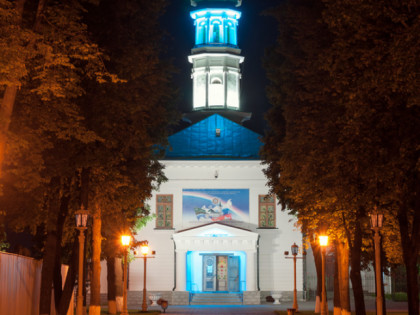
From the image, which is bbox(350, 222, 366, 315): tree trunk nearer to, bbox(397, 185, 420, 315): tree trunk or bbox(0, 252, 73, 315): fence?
bbox(397, 185, 420, 315): tree trunk

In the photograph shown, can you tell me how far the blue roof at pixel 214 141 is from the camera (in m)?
64.4

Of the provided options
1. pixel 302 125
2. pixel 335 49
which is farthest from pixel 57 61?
pixel 302 125

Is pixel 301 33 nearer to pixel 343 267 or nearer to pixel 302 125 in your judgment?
pixel 302 125

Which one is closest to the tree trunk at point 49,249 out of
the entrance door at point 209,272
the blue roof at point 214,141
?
the entrance door at point 209,272

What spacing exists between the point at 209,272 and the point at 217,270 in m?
0.70

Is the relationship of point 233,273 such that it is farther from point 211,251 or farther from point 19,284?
point 19,284

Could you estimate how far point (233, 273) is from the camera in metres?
61.4

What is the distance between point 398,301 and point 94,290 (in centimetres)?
3966

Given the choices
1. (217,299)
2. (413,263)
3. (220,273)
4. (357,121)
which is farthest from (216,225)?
(357,121)

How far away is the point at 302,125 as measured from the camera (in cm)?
2652

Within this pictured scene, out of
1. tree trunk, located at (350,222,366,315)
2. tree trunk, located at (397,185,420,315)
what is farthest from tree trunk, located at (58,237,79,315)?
tree trunk, located at (397,185,420,315)

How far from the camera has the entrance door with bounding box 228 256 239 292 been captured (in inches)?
2405

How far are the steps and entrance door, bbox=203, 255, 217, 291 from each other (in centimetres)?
291

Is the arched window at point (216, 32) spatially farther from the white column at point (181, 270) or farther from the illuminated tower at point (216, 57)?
the white column at point (181, 270)
